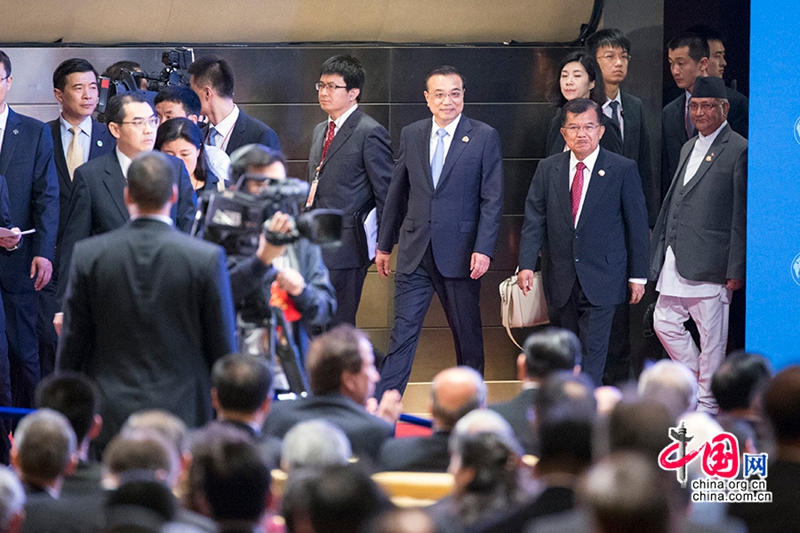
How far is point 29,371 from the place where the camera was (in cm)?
567

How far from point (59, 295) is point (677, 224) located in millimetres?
3107

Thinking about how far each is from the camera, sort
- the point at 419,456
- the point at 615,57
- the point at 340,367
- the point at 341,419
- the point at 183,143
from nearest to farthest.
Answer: the point at 419,456, the point at 341,419, the point at 340,367, the point at 183,143, the point at 615,57

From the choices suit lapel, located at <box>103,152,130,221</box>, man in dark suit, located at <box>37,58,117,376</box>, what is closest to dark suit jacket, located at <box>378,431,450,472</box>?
suit lapel, located at <box>103,152,130,221</box>

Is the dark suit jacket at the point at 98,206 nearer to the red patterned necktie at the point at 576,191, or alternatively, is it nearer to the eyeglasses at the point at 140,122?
the eyeglasses at the point at 140,122

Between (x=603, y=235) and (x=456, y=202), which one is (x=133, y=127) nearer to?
(x=456, y=202)

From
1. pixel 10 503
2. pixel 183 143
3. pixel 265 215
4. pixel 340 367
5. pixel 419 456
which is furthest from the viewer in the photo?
pixel 183 143

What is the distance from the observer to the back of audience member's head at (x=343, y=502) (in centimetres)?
212

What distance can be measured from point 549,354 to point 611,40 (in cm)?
349

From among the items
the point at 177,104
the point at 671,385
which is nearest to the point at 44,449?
the point at 671,385

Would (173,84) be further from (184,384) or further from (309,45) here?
(184,384)

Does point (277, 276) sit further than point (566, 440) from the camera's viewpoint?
Yes

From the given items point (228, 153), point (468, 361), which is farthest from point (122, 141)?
point (468, 361)

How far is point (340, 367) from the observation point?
3318 millimetres

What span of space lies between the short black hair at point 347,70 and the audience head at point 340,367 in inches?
125
